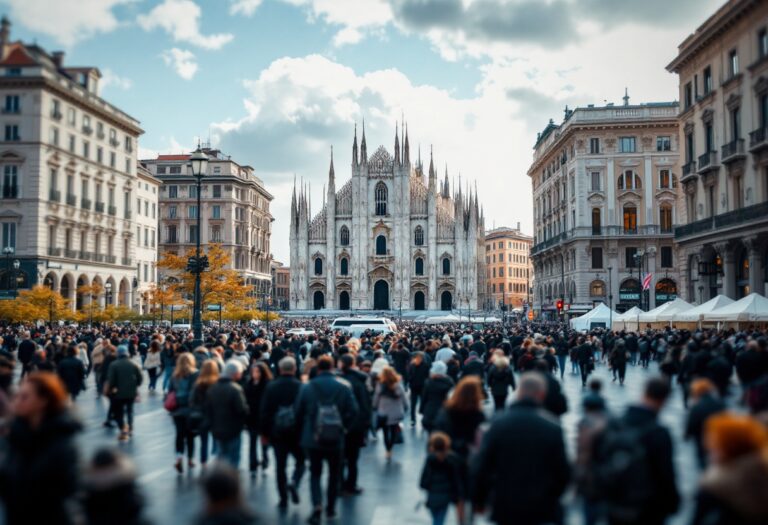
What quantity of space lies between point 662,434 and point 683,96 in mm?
40173

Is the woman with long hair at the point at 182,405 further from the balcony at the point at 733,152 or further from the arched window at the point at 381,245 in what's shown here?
the arched window at the point at 381,245

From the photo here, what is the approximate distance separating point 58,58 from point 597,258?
143 ft

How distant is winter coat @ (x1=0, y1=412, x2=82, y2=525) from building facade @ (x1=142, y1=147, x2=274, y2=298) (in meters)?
76.3

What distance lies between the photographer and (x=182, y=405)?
1038 cm

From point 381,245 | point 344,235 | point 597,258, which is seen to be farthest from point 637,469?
point 344,235

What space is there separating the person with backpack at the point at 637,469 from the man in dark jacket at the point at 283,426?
14.2 feet

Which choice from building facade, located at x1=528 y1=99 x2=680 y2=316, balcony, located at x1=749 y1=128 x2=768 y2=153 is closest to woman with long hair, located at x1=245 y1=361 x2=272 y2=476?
balcony, located at x1=749 y1=128 x2=768 y2=153

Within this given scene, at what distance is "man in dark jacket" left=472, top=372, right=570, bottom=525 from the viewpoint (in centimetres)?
501

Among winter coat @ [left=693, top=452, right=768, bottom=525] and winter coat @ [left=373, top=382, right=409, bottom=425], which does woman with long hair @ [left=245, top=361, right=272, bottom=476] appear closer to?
winter coat @ [left=373, top=382, right=409, bottom=425]

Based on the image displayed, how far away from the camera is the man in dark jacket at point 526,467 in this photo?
501cm

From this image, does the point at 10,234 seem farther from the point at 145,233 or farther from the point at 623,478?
the point at 623,478

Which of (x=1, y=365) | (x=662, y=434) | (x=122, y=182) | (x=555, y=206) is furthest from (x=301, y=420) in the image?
(x=555, y=206)

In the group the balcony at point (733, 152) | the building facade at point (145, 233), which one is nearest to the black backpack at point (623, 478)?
the balcony at point (733, 152)

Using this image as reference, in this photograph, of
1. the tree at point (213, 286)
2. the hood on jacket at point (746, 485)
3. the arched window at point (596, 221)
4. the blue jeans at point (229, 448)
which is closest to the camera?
the hood on jacket at point (746, 485)
